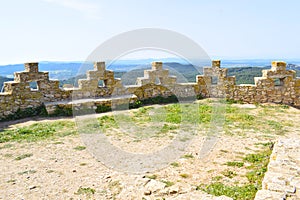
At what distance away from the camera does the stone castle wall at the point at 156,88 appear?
1169 centimetres

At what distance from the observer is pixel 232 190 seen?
488 cm

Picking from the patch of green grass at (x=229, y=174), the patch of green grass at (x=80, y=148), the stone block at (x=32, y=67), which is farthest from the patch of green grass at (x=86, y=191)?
the stone block at (x=32, y=67)

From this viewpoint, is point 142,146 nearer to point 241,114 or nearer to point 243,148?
point 243,148

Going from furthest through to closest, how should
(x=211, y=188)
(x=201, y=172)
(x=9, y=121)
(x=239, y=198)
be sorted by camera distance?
(x=9, y=121), (x=201, y=172), (x=211, y=188), (x=239, y=198)

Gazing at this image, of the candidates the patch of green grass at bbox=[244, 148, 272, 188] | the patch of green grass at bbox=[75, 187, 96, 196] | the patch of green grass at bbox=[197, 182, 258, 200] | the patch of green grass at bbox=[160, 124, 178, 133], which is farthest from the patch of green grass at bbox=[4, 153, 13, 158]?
the patch of green grass at bbox=[244, 148, 272, 188]

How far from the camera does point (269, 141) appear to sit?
7.85m

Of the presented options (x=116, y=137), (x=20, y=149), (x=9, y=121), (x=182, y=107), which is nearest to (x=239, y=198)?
(x=116, y=137)

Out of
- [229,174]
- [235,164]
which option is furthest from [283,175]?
[235,164]

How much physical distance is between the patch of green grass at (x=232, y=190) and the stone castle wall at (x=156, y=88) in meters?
7.60

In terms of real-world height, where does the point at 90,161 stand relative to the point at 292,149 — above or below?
below

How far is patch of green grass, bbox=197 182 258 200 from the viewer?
4.66 meters

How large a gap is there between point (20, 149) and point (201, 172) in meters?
4.91

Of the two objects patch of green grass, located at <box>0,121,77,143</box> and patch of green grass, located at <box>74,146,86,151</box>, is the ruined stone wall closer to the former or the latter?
patch of green grass, located at <box>0,121,77,143</box>

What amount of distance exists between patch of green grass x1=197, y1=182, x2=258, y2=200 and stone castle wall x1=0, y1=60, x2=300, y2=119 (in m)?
7.60
